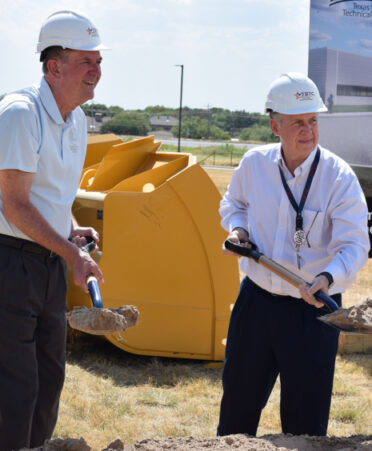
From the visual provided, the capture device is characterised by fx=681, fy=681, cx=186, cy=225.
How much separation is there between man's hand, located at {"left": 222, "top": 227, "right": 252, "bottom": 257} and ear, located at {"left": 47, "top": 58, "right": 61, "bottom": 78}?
1.04 meters

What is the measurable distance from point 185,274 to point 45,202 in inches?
94.0

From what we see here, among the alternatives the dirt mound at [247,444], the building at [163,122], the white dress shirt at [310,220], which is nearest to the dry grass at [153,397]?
the dirt mound at [247,444]

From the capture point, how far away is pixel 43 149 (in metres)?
2.81

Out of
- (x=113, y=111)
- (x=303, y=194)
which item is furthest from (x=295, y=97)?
(x=113, y=111)

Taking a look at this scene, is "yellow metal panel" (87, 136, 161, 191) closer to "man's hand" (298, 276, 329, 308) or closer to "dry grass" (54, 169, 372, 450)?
"dry grass" (54, 169, 372, 450)

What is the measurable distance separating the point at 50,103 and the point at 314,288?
1.34 metres

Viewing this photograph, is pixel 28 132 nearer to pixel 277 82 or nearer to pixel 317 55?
pixel 277 82

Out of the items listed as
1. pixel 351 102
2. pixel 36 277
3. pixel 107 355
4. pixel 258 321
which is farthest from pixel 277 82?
pixel 351 102

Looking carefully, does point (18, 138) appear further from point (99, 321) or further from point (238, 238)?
point (238, 238)

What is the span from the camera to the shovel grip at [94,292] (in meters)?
2.66

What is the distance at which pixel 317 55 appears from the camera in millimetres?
6324

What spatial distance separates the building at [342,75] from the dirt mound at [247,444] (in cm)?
426

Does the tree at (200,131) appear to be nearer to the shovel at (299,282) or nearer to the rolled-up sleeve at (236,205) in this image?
the rolled-up sleeve at (236,205)

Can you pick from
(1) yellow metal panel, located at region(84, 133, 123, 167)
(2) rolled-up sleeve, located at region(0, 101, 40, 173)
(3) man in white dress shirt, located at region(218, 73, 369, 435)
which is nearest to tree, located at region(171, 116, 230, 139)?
(1) yellow metal panel, located at region(84, 133, 123, 167)
